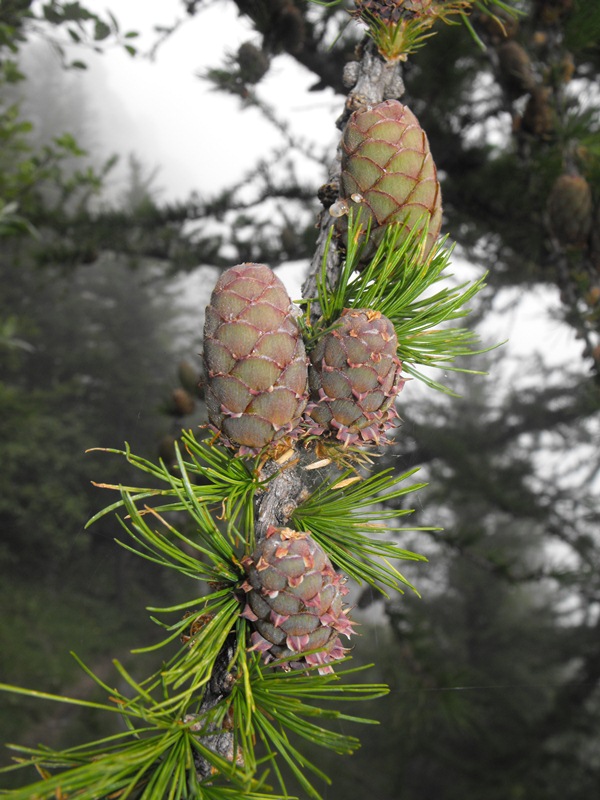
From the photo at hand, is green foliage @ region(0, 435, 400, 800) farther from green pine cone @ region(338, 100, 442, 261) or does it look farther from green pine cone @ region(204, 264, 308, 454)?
green pine cone @ region(338, 100, 442, 261)

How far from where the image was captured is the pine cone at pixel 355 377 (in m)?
0.43

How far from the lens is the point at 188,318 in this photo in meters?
13.5

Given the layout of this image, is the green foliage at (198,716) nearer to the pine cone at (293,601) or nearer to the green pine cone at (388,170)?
the pine cone at (293,601)

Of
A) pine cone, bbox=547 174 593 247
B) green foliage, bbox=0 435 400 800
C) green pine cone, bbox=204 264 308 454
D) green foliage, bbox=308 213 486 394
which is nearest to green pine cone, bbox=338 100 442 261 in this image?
green foliage, bbox=308 213 486 394

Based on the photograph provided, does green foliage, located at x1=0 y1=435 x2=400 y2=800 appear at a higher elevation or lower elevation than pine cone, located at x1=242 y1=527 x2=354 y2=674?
lower

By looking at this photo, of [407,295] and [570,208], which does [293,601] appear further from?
[570,208]

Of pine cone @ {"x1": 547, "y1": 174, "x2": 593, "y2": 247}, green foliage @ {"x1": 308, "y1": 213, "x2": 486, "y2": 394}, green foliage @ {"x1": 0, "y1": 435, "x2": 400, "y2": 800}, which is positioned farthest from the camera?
pine cone @ {"x1": 547, "y1": 174, "x2": 593, "y2": 247}

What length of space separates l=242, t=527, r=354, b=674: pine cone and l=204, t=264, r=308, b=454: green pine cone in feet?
0.28

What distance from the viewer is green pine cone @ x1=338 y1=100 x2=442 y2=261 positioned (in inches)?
18.9

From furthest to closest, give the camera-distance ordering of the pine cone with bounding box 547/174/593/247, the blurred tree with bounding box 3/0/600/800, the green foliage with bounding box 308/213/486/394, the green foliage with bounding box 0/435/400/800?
the blurred tree with bounding box 3/0/600/800 < the pine cone with bounding box 547/174/593/247 < the green foliage with bounding box 308/213/486/394 < the green foliage with bounding box 0/435/400/800

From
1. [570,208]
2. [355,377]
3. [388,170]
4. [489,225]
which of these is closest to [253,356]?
[355,377]

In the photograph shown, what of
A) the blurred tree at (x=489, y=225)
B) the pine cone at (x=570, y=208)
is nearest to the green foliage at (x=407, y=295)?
the blurred tree at (x=489, y=225)

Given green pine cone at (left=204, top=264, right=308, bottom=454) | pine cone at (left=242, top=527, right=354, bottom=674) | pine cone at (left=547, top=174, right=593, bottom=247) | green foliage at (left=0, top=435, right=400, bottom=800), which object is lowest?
green foliage at (left=0, top=435, right=400, bottom=800)

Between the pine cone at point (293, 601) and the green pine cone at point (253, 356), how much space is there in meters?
0.08
